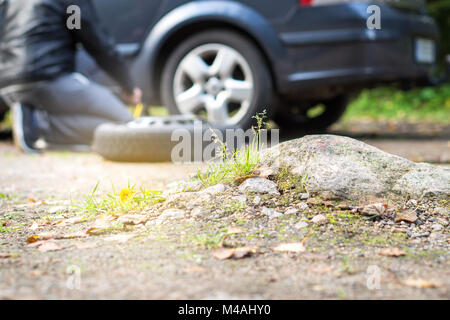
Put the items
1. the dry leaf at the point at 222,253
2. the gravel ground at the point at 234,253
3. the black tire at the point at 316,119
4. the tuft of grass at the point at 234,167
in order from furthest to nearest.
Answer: the black tire at the point at 316,119 → the tuft of grass at the point at 234,167 → the dry leaf at the point at 222,253 → the gravel ground at the point at 234,253

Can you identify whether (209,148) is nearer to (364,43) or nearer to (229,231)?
(364,43)

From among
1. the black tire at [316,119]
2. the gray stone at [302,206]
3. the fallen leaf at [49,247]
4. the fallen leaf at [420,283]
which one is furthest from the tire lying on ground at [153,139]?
the fallen leaf at [420,283]

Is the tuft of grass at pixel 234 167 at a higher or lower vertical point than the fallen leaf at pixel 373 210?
higher

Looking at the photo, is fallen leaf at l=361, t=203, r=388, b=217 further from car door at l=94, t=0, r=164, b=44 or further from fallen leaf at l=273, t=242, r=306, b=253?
car door at l=94, t=0, r=164, b=44

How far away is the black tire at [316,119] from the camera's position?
579 centimetres

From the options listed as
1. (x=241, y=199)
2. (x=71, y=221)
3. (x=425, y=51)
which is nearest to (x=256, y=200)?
(x=241, y=199)

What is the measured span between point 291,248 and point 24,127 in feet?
→ 11.5

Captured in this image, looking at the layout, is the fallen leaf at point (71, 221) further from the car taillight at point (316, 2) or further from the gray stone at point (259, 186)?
the car taillight at point (316, 2)

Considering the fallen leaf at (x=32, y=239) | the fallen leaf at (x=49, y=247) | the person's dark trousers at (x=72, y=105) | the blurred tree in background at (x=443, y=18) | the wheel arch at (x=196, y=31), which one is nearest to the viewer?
the fallen leaf at (x=49, y=247)

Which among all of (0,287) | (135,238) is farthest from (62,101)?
(0,287)

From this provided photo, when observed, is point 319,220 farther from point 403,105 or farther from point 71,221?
point 403,105

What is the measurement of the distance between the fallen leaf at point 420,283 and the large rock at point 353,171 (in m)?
0.62

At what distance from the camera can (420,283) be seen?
1.54m

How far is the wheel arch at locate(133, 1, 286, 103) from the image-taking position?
4434mm
